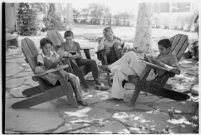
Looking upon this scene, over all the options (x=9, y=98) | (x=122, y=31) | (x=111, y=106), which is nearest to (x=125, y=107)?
(x=111, y=106)

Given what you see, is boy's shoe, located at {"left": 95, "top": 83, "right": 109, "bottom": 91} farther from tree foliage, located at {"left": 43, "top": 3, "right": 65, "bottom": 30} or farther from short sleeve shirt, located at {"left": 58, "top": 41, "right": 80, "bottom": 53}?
tree foliage, located at {"left": 43, "top": 3, "right": 65, "bottom": 30}

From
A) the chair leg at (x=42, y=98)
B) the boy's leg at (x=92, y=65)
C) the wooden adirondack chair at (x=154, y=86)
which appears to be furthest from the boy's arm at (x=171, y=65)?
the chair leg at (x=42, y=98)

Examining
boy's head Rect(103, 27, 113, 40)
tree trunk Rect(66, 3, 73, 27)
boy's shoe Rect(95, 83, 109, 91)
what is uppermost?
tree trunk Rect(66, 3, 73, 27)

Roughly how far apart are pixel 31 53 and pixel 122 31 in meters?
3.33

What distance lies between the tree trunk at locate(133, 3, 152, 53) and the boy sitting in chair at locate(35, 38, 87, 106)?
9.89ft

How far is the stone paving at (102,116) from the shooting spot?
3467 mm

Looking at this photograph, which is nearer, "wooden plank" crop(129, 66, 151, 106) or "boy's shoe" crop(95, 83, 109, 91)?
"wooden plank" crop(129, 66, 151, 106)

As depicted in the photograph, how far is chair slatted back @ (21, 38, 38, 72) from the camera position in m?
3.92

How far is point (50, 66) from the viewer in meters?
4.10

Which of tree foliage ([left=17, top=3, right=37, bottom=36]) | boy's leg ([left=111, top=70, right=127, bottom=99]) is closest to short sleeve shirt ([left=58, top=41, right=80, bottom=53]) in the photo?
boy's leg ([left=111, top=70, right=127, bottom=99])

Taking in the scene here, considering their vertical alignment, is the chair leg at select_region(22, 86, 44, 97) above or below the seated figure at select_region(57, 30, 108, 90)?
below

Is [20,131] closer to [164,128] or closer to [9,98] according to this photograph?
[9,98]

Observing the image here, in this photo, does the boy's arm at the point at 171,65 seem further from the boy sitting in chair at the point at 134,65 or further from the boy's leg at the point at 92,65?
the boy's leg at the point at 92,65

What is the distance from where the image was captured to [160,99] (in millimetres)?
4445
